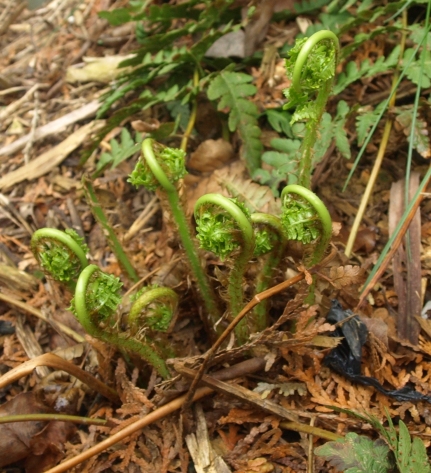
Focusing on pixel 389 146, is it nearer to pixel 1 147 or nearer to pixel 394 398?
pixel 394 398

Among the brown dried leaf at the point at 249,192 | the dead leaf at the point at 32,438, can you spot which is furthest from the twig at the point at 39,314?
the brown dried leaf at the point at 249,192

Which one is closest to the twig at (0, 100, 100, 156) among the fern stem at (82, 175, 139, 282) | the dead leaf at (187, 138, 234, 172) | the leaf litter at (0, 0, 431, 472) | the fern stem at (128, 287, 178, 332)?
the leaf litter at (0, 0, 431, 472)

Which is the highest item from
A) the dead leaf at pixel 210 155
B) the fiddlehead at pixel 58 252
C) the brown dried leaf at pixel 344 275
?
the fiddlehead at pixel 58 252

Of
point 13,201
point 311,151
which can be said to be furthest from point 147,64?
point 311,151

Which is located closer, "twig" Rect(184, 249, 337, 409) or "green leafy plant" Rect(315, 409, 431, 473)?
"green leafy plant" Rect(315, 409, 431, 473)

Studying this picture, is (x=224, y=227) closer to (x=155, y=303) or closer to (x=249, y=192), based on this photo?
(x=155, y=303)

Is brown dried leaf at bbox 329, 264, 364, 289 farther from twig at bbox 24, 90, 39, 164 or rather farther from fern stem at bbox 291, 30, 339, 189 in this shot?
twig at bbox 24, 90, 39, 164

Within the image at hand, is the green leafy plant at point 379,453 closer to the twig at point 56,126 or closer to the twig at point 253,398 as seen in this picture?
the twig at point 253,398
